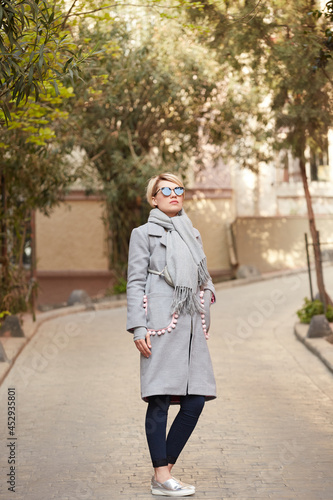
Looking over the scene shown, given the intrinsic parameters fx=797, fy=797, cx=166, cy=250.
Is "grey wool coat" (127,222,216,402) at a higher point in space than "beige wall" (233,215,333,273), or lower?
higher

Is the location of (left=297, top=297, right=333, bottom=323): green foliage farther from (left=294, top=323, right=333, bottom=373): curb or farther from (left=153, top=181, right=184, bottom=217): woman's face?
(left=153, top=181, right=184, bottom=217): woman's face

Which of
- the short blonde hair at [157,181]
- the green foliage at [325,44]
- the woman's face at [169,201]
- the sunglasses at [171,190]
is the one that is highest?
the green foliage at [325,44]

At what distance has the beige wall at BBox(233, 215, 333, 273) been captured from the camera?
2327cm

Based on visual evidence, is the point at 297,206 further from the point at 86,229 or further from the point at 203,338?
the point at 203,338

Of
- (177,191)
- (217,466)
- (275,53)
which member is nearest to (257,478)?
(217,466)

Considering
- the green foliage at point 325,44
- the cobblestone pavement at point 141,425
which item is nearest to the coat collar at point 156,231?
the cobblestone pavement at point 141,425

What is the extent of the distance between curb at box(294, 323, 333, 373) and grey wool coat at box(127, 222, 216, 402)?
4.91m

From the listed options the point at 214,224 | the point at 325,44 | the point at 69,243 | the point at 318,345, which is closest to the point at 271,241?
the point at 214,224

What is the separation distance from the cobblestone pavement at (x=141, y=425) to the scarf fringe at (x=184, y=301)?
45.5 inches

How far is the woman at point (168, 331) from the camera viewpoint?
192 inches

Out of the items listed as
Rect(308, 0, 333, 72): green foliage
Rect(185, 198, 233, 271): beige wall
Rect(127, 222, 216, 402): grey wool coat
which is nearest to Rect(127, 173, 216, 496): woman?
Rect(127, 222, 216, 402): grey wool coat

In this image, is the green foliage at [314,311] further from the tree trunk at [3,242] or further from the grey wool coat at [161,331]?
the grey wool coat at [161,331]

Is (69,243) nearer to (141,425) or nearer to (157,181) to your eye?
(141,425)

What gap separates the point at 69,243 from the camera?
23.3 metres
